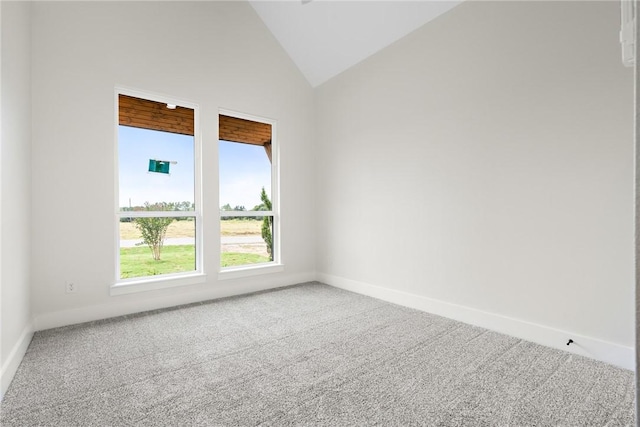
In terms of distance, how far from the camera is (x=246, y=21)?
408 centimetres

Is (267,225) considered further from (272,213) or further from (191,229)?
(191,229)

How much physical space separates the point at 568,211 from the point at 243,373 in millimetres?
2612

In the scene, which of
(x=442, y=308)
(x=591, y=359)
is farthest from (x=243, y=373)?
(x=591, y=359)

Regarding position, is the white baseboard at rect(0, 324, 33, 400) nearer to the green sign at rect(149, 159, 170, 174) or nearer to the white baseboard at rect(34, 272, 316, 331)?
the white baseboard at rect(34, 272, 316, 331)

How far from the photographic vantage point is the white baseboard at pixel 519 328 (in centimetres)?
225

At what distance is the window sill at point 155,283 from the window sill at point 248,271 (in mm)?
252

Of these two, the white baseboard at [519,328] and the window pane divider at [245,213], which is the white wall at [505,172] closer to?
the white baseboard at [519,328]

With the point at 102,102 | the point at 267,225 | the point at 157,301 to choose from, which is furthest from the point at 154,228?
the point at 267,225

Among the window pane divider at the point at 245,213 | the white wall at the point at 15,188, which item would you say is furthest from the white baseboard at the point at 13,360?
the window pane divider at the point at 245,213

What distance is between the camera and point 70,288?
297 centimetres

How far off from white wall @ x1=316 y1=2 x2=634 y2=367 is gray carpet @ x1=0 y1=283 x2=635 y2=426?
348 mm

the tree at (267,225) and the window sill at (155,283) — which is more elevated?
the tree at (267,225)

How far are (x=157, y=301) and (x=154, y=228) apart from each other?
2.54 ft

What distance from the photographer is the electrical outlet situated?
2.96 m
